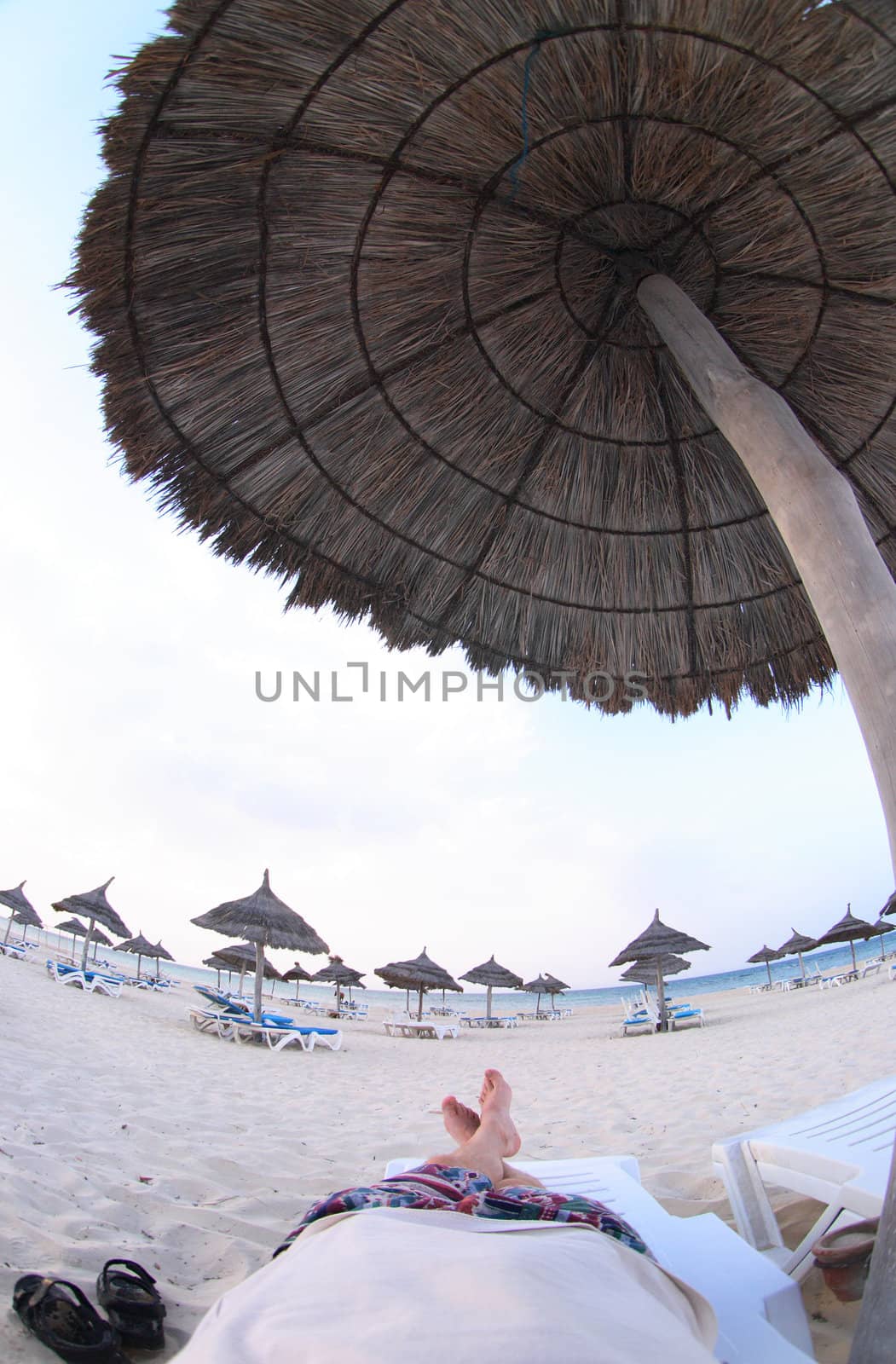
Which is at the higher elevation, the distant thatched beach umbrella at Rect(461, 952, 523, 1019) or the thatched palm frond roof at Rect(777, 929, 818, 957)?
the thatched palm frond roof at Rect(777, 929, 818, 957)

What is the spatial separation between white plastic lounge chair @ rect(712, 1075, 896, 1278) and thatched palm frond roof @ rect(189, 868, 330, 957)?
10.5 m

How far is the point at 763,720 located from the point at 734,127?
2.27 metres

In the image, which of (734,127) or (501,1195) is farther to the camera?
(734,127)

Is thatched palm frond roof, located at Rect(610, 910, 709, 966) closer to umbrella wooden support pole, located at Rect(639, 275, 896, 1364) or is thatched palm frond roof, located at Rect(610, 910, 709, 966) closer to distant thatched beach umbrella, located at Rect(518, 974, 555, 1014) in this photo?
distant thatched beach umbrella, located at Rect(518, 974, 555, 1014)

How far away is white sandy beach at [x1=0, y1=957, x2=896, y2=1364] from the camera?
167 centimetres

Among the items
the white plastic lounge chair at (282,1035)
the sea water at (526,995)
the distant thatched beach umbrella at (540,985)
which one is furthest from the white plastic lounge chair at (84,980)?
the sea water at (526,995)

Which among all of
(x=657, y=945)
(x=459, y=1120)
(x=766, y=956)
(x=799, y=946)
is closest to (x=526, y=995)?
(x=766, y=956)

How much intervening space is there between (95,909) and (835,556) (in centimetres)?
1819

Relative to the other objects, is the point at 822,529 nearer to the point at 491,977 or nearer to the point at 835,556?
the point at 835,556

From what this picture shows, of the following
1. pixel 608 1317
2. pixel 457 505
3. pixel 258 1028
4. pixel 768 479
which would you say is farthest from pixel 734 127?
pixel 258 1028

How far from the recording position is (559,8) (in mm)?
1624

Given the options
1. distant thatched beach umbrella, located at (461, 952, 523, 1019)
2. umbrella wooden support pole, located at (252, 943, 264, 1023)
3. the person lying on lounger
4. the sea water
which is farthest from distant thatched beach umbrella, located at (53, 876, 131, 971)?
the sea water

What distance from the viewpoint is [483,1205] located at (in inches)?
45.2

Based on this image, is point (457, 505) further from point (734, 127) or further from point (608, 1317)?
point (608, 1317)
